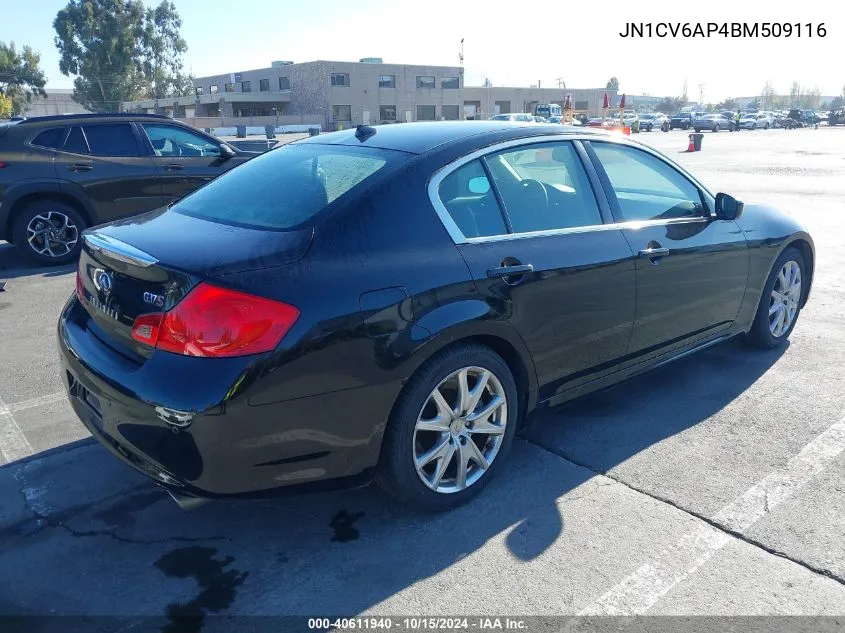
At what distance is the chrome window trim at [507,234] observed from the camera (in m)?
3.18

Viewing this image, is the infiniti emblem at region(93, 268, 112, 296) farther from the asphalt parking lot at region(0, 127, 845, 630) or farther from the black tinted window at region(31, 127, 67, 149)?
the black tinted window at region(31, 127, 67, 149)

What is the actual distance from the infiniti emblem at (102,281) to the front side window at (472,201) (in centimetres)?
148

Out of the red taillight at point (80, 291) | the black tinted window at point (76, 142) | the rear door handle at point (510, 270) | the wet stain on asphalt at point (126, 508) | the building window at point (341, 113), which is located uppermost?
the building window at point (341, 113)

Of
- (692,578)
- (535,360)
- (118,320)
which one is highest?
(118,320)

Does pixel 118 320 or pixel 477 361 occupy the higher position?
pixel 118 320

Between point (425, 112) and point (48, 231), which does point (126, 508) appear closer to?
point (48, 231)

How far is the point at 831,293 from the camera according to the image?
6.98m

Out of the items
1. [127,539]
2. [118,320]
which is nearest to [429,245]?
[118,320]

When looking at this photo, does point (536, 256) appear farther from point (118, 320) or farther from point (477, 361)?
point (118, 320)

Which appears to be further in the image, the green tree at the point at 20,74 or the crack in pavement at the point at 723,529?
the green tree at the point at 20,74

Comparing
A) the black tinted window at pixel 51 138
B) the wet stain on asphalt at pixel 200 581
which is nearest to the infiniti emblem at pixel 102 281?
the wet stain on asphalt at pixel 200 581

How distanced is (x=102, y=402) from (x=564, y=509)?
2073 millimetres

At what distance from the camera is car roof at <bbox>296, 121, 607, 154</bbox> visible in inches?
136

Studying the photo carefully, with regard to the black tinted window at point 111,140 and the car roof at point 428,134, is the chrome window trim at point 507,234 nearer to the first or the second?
the car roof at point 428,134
